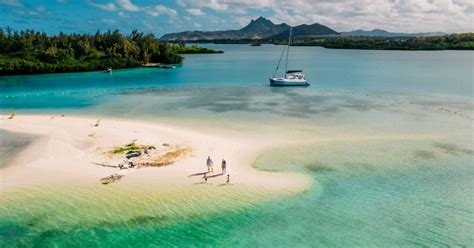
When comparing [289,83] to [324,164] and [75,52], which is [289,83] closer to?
[324,164]

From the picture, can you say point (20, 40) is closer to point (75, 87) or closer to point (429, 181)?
point (75, 87)

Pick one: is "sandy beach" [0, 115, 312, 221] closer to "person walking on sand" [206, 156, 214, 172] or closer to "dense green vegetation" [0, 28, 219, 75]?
"person walking on sand" [206, 156, 214, 172]

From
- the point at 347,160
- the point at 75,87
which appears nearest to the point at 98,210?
the point at 347,160

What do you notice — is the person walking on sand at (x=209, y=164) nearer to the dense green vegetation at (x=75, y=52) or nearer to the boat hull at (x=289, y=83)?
the boat hull at (x=289, y=83)

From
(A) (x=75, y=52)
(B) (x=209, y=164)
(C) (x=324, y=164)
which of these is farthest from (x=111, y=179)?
(A) (x=75, y=52)

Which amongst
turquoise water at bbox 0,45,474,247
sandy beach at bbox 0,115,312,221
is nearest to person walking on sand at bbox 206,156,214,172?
sandy beach at bbox 0,115,312,221
